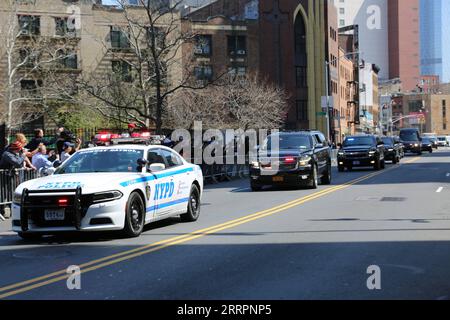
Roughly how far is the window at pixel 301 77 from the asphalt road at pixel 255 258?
6110 cm

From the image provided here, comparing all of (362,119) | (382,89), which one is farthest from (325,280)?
(382,89)

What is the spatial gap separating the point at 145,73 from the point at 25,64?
399 inches

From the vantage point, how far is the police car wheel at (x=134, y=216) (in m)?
11.3

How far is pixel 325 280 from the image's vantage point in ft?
25.9

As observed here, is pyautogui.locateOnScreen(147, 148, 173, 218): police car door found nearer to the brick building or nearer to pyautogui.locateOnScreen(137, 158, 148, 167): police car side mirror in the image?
pyautogui.locateOnScreen(137, 158, 148, 167): police car side mirror

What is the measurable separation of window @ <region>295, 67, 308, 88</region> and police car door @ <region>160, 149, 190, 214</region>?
6380 centimetres

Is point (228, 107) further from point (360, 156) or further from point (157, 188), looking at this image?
point (157, 188)

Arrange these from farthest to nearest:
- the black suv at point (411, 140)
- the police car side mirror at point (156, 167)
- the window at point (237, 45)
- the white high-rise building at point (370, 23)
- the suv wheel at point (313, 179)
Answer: the white high-rise building at point (370, 23) < the window at point (237, 45) < the black suv at point (411, 140) < the suv wheel at point (313, 179) < the police car side mirror at point (156, 167)

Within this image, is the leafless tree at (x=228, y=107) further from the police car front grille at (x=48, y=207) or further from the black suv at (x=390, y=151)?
the police car front grille at (x=48, y=207)

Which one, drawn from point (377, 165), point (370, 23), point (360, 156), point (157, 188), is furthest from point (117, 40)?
point (370, 23)

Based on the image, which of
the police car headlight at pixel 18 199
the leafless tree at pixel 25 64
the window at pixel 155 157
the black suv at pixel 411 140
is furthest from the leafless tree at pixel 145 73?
the black suv at pixel 411 140

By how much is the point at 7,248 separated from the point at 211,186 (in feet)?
51.7
